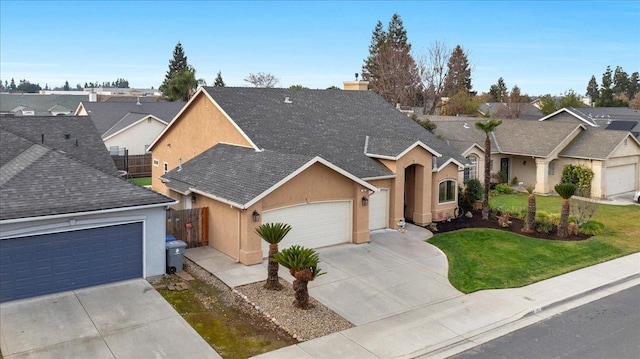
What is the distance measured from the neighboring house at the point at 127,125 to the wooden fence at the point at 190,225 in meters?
23.5

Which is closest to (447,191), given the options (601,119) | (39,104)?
(601,119)

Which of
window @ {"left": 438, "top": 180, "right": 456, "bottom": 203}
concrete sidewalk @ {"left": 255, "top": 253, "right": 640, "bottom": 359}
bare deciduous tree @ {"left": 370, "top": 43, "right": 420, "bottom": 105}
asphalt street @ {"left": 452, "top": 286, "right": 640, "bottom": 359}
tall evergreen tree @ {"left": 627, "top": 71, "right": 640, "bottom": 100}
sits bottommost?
asphalt street @ {"left": 452, "top": 286, "right": 640, "bottom": 359}

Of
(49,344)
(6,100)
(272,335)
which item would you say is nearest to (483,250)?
(272,335)

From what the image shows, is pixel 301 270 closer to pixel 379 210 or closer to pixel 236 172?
pixel 236 172

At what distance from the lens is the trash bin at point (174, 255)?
15789 mm

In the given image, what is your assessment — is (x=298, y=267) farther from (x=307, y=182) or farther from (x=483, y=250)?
(x=483, y=250)

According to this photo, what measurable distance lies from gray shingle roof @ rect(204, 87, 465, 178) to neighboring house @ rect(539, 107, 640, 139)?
55.7 ft

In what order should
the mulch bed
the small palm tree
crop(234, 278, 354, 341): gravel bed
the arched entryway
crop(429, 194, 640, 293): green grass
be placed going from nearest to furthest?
crop(234, 278, 354, 341): gravel bed, crop(429, 194, 640, 293): green grass, the mulch bed, the small palm tree, the arched entryway

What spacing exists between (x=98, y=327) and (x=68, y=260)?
282 centimetres

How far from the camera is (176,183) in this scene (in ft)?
68.4

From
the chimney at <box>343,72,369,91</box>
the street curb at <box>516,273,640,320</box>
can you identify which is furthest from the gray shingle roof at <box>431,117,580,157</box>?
the street curb at <box>516,273,640,320</box>

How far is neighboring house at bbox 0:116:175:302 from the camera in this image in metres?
13.3

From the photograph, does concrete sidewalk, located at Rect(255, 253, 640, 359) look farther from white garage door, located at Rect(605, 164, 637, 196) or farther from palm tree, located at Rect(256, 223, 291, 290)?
white garage door, located at Rect(605, 164, 637, 196)

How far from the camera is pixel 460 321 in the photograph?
43.6 ft
